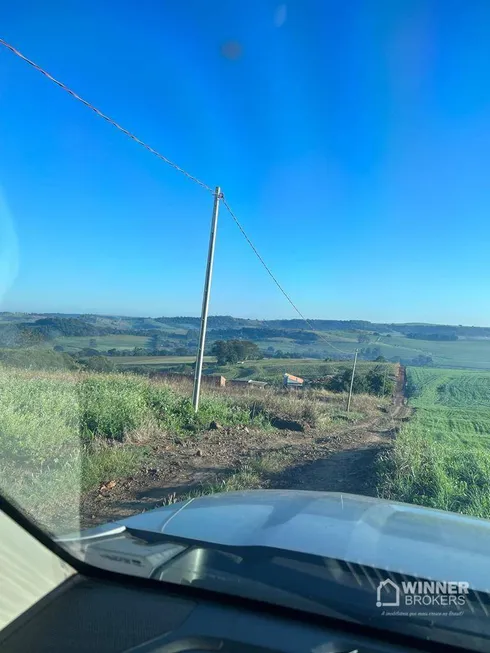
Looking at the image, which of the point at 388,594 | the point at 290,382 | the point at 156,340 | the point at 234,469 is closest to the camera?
the point at 388,594

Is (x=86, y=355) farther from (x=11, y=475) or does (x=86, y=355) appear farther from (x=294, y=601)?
(x=294, y=601)

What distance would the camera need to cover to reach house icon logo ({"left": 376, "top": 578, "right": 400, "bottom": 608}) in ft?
7.08

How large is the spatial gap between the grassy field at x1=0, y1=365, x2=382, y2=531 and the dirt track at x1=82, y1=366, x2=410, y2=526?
0.99 ft

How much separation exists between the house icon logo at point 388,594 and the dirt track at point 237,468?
4.21 metres

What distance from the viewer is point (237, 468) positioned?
8.84 metres

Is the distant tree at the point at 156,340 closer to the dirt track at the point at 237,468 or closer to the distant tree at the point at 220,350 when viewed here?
the distant tree at the point at 220,350

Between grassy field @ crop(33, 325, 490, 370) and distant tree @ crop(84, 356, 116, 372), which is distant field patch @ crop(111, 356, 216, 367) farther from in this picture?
grassy field @ crop(33, 325, 490, 370)

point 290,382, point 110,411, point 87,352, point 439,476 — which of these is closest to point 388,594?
point 439,476

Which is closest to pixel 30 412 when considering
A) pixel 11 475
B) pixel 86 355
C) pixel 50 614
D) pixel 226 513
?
pixel 11 475

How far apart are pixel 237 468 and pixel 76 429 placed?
274cm

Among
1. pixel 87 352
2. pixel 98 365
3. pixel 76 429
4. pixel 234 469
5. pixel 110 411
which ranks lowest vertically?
pixel 234 469

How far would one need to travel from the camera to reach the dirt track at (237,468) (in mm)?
6750

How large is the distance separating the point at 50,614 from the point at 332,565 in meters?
1.20

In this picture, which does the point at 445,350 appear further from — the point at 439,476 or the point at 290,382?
the point at 439,476
